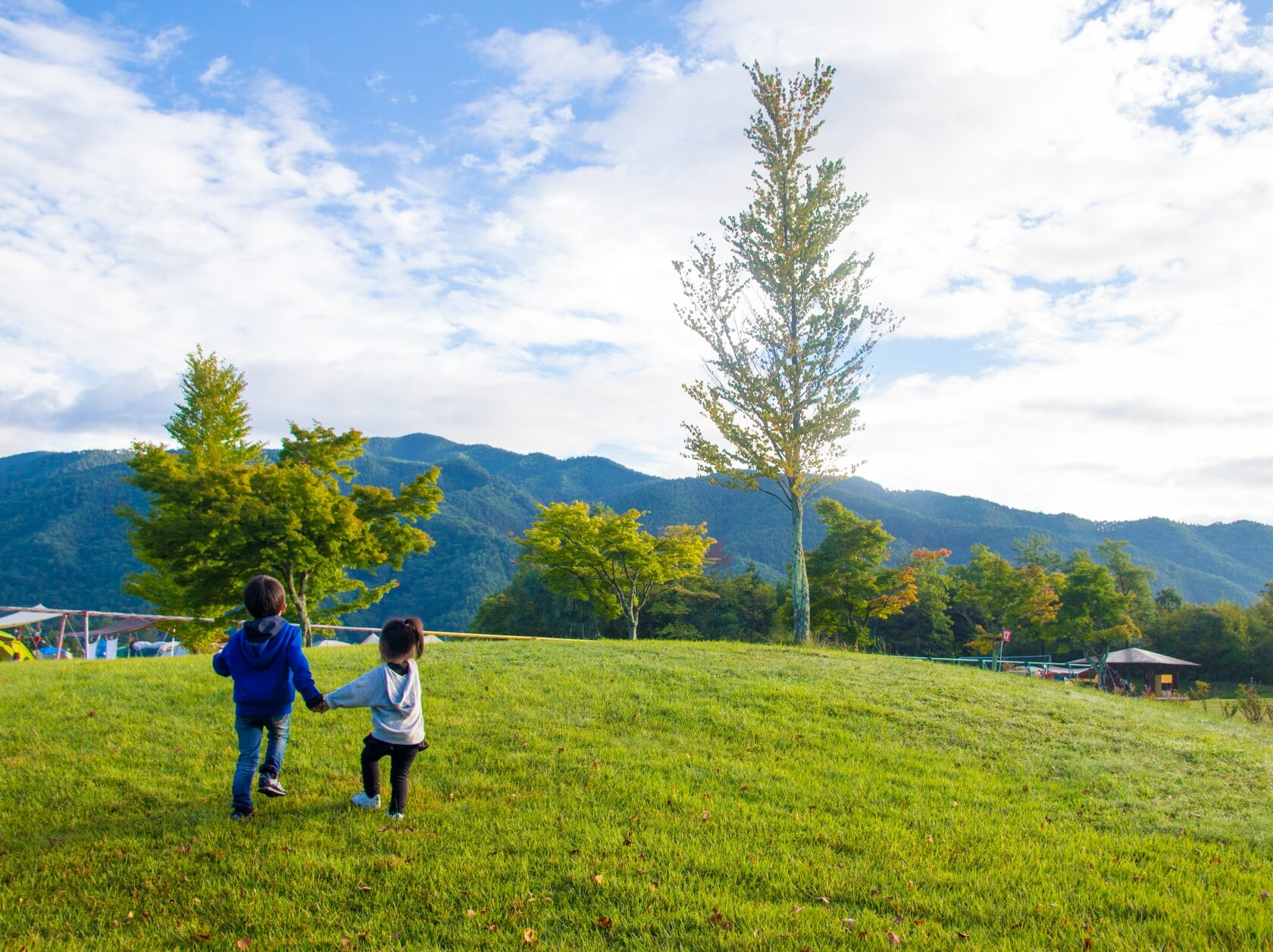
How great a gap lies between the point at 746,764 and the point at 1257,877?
12.9 ft

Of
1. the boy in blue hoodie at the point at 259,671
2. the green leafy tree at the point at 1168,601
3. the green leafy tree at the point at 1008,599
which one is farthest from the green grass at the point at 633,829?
the green leafy tree at the point at 1168,601

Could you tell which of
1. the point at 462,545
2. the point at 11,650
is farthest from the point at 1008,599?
the point at 462,545

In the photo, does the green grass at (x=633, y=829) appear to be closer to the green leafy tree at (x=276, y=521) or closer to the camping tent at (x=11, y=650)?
the green leafy tree at (x=276, y=521)

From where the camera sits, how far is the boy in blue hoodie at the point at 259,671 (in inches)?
217

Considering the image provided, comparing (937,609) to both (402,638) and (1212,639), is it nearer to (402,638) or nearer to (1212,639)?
(1212,639)

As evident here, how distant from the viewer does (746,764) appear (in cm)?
750

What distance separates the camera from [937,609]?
5644cm

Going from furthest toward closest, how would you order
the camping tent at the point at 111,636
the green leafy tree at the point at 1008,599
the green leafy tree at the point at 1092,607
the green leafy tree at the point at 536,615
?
1. the green leafy tree at the point at 536,615
2. the green leafy tree at the point at 1092,607
3. the green leafy tree at the point at 1008,599
4. the camping tent at the point at 111,636

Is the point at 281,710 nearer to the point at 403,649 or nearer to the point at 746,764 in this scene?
the point at 403,649

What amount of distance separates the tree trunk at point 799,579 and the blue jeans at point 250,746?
16394mm

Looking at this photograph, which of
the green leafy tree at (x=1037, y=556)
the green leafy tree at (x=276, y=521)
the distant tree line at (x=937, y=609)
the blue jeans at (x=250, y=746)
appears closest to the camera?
the blue jeans at (x=250, y=746)

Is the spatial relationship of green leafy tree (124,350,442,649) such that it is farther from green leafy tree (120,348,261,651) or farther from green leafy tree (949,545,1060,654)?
green leafy tree (949,545,1060,654)

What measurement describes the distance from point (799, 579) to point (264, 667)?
1733 centimetres

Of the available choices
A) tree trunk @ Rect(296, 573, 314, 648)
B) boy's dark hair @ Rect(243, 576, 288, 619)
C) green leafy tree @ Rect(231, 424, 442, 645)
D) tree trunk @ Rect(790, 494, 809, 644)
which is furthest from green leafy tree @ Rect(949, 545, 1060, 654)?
boy's dark hair @ Rect(243, 576, 288, 619)
